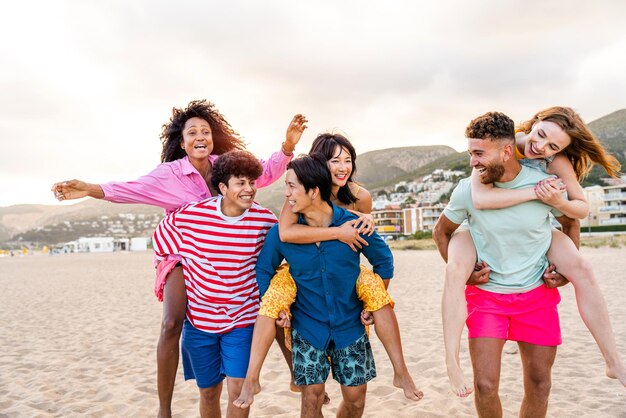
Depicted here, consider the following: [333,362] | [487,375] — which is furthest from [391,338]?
[487,375]

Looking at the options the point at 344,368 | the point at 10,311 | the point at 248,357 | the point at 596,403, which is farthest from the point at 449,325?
the point at 10,311

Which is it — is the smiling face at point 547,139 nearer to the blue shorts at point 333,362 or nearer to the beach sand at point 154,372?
the blue shorts at point 333,362

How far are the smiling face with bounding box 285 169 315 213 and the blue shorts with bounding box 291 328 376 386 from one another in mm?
814

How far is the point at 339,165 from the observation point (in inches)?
127

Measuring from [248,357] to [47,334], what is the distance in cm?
875

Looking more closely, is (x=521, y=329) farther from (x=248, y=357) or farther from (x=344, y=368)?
(x=248, y=357)

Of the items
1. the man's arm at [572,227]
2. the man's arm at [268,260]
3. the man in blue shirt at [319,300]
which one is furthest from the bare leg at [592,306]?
the man's arm at [268,260]

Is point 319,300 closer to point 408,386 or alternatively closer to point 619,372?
point 408,386

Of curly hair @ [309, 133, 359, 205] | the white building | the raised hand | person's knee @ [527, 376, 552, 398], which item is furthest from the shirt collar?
the white building

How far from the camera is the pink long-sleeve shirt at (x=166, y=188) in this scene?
3.45m

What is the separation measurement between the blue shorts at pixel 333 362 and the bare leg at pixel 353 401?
0.14ft

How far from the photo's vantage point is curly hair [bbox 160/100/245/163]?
396 cm

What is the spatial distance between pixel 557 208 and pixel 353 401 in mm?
1824

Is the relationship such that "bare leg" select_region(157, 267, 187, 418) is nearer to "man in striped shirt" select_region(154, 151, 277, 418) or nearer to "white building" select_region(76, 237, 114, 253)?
"man in striped shirt" select_region(154, 151, 277, 418)
